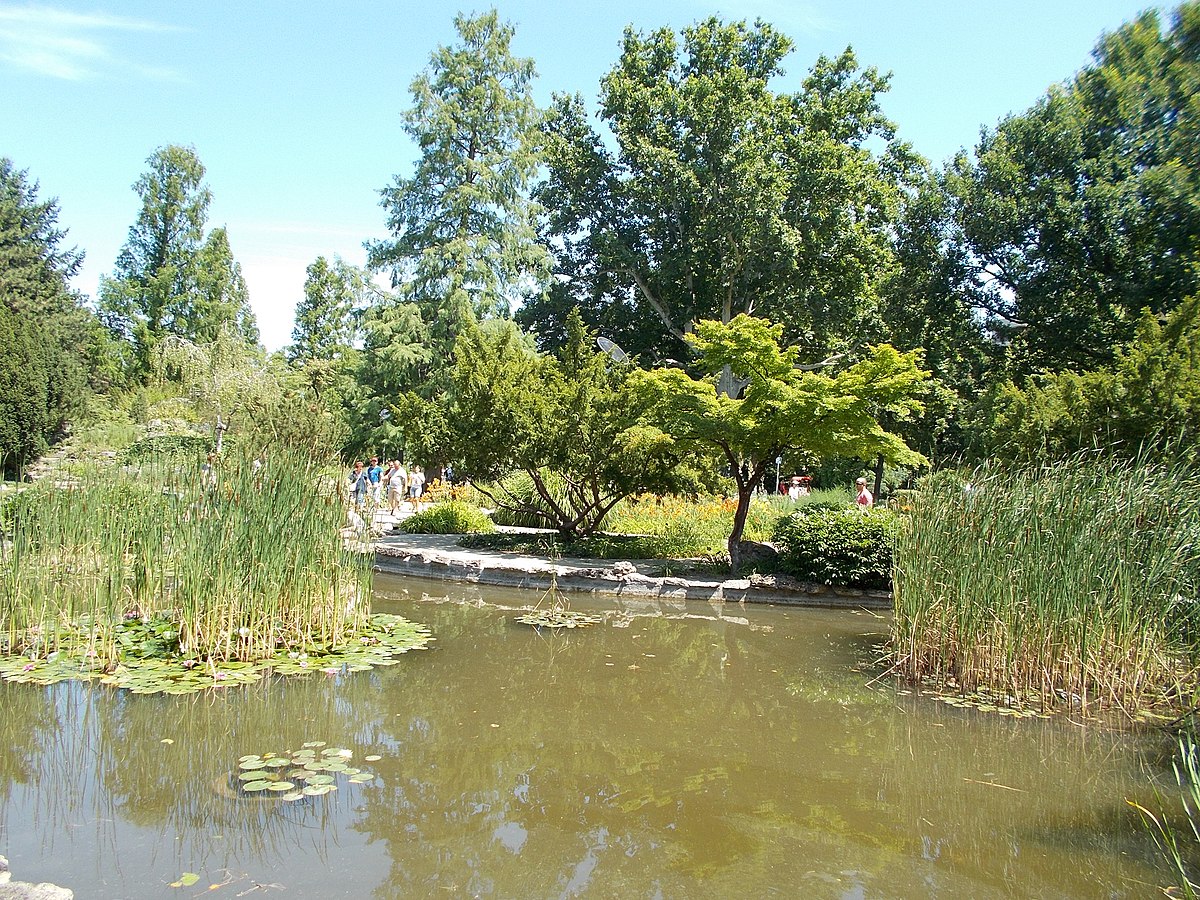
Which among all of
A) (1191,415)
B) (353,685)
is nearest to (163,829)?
(353,685)

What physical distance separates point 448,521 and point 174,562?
35.2ft

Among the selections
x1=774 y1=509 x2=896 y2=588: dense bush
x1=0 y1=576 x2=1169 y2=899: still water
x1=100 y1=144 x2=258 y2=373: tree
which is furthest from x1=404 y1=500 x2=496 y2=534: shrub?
x1=100 y1=144 x2=258 y2=373: tree

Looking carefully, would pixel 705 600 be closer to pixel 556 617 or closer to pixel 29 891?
pixel 556 617

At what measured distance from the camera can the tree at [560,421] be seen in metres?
13.4

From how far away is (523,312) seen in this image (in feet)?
96.1

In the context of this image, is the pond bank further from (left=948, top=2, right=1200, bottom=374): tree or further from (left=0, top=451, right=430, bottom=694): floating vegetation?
(left=948, top=2, right=1200, bottom=374): tree

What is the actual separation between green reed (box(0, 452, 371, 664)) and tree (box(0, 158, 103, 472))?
7.52 meters

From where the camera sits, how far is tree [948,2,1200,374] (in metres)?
18.2

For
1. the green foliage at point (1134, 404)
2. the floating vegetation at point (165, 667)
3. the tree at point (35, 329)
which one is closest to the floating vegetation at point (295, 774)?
the floating vegetation at point (165, 667)

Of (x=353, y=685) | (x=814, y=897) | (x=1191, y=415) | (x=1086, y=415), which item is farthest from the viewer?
(x=1086, y=415)

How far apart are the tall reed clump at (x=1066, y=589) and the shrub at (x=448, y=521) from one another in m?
11.1

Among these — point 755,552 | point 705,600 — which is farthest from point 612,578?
point 755,552

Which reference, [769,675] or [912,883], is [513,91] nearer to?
[769,675]

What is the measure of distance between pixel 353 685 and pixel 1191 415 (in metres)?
10.8
